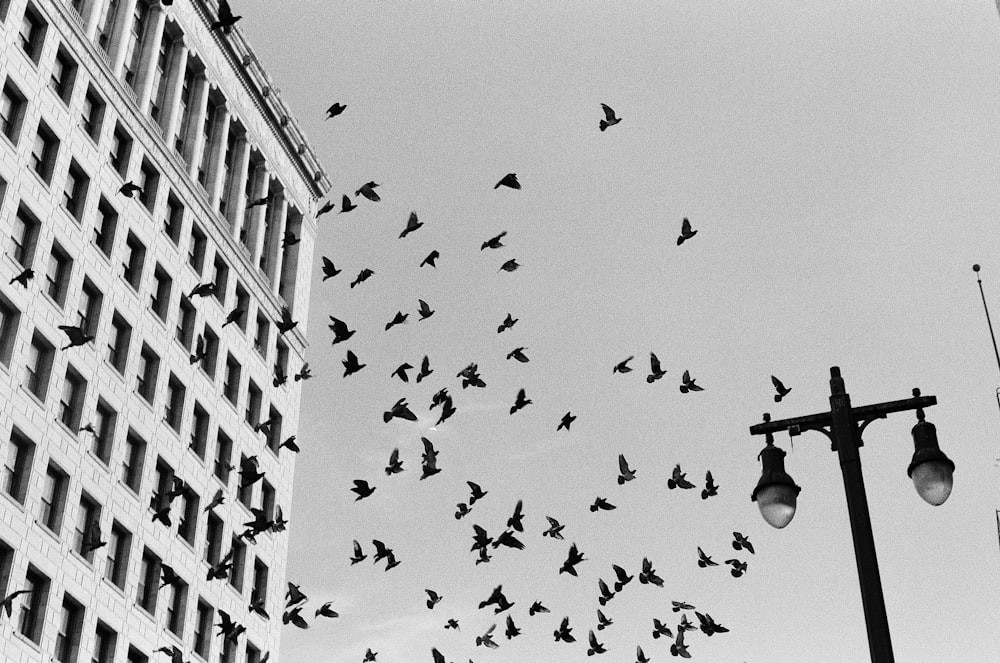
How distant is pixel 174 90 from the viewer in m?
51.9

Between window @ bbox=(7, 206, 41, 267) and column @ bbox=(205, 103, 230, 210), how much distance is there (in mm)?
13386

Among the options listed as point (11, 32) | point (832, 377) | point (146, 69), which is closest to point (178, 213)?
point (146, 69)

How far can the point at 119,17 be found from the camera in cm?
4912

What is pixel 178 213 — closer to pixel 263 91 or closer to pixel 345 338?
pixel 263 91

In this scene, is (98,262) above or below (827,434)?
above

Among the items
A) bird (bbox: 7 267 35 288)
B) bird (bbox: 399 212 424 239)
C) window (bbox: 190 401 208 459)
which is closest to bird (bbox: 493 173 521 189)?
bird (bbox: 399 212 424 239)

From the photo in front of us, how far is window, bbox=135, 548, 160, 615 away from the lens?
136ft

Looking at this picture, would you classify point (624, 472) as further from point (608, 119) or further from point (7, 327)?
point (7, 327)

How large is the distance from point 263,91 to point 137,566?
84.4ft

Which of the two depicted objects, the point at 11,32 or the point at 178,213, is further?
the point at 178,213

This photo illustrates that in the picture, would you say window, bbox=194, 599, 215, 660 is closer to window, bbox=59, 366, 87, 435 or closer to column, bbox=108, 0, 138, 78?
window, bbox=59, 366, 87, 435

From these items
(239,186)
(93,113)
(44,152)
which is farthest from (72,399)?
(239,186)

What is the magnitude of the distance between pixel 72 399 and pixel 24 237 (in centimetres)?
514

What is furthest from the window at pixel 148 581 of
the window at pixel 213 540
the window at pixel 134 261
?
the window at pixel 134 261
